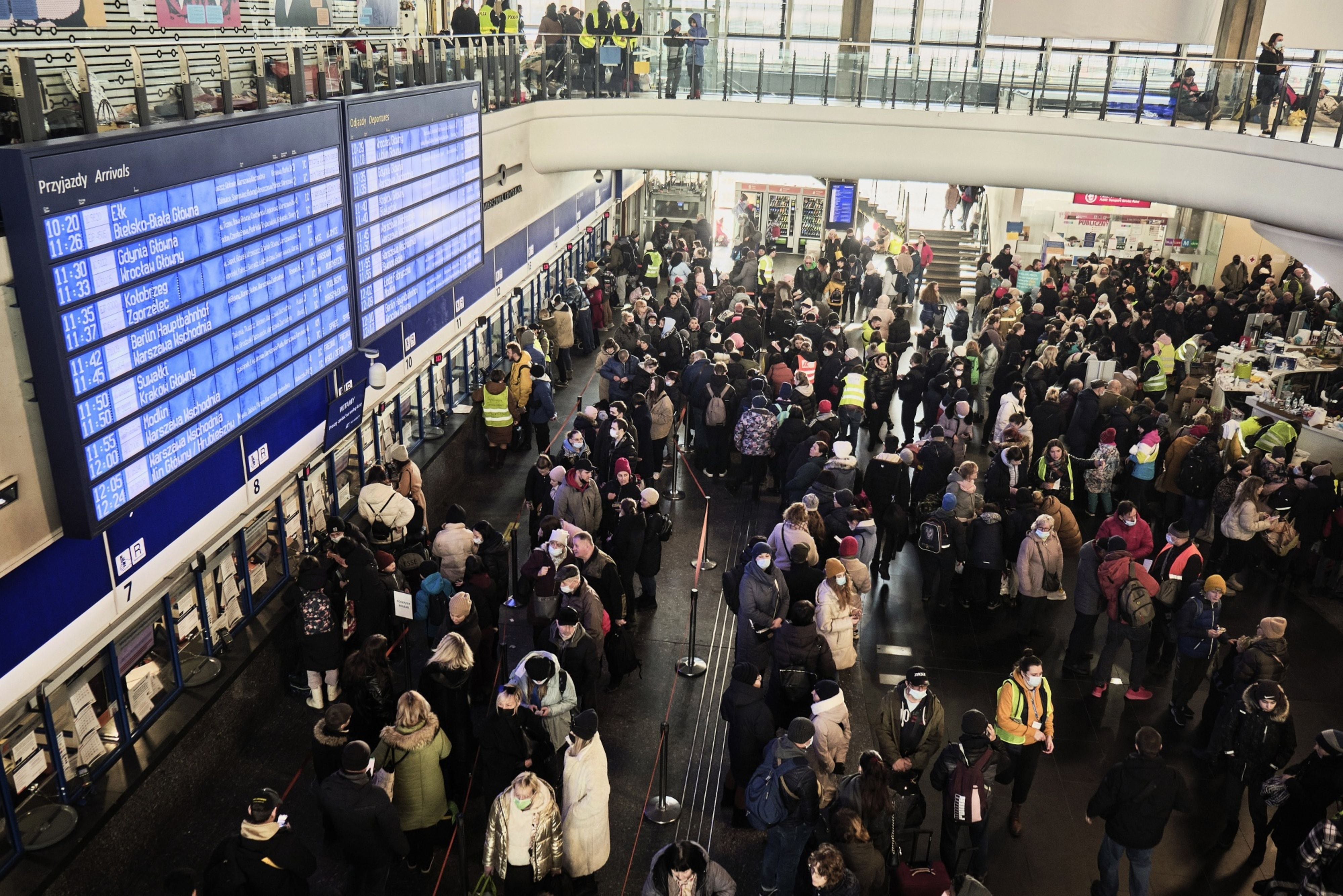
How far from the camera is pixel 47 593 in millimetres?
6391

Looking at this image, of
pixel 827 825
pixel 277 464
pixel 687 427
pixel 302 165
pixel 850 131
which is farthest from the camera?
pixel 850 131

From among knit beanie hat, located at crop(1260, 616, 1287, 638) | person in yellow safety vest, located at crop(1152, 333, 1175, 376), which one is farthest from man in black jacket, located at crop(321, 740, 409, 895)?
person in yellow safety vest, located at crop(1152, 333, 1175, 376)

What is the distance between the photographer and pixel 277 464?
372 inches

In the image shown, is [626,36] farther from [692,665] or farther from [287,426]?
[692,665]

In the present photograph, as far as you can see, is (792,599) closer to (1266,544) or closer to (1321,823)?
(1321,823)

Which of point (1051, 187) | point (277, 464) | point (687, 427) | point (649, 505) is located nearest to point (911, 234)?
point (1051, 187)

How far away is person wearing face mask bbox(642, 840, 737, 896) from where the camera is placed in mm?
5594

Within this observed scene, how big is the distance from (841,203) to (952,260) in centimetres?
345

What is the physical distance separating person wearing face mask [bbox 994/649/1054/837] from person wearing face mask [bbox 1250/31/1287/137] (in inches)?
438

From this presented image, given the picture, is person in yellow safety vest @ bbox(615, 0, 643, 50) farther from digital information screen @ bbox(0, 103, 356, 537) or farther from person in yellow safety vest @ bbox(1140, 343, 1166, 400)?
digital information screen @ bbox(0, 103, 356, 537)

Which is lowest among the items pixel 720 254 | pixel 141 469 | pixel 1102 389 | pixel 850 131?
pixel 720 254

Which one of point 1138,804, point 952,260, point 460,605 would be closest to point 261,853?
point 460,605

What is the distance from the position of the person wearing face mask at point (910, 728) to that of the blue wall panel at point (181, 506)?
5.10 m

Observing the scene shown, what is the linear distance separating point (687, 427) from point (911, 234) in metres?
17.1
